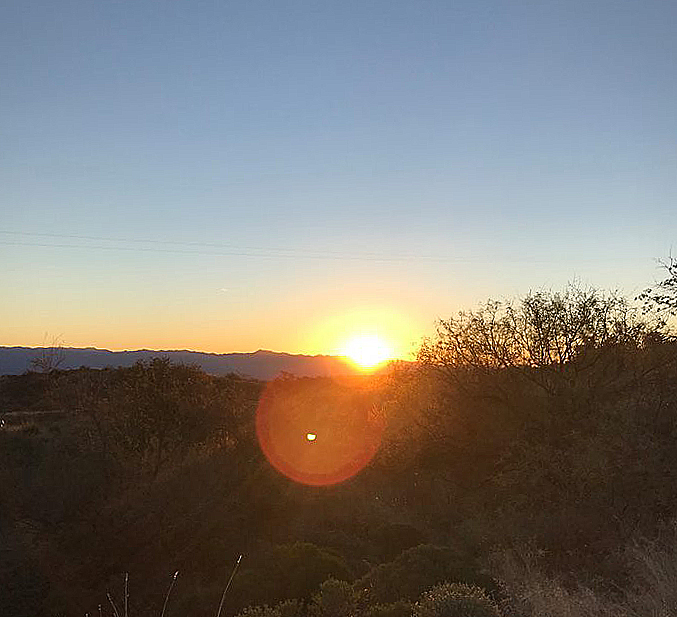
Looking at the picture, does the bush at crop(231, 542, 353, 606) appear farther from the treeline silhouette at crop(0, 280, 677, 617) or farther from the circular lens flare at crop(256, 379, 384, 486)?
the circular lens flare at crop(256, 379, 384, 486)

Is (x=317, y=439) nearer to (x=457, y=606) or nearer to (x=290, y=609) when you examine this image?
(x=290, y=609)

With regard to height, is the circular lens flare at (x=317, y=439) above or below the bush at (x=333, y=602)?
above

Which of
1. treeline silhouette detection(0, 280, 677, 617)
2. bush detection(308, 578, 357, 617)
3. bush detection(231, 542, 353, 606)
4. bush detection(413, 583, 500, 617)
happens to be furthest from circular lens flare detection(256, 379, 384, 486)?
bush detection(413, 583, 500, 617)

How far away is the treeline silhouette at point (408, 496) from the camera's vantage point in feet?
39.8

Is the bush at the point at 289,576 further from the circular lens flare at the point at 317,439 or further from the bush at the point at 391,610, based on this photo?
the circular lens flare at the point at 317,439

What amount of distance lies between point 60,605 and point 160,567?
244 centimetres

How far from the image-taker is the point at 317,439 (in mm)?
30141

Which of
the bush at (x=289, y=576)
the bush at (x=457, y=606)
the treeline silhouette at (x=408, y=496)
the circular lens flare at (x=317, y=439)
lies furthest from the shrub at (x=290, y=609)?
the circular lens flare at (x=317, y=439)

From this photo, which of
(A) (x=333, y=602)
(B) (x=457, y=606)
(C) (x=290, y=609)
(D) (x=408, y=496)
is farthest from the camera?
(D) (x=408, y=496)

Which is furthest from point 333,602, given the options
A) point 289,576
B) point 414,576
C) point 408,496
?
point 408,496

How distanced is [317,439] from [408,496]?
7.95 meters

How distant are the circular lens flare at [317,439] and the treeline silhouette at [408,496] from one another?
1.00m

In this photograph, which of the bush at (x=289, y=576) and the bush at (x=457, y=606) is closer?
the bush at (x=457, y=606)

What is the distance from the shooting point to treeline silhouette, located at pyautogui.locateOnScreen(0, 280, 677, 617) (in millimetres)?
12141
